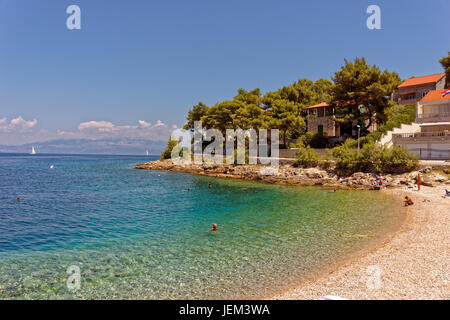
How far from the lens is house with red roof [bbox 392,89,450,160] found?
34.0 metres

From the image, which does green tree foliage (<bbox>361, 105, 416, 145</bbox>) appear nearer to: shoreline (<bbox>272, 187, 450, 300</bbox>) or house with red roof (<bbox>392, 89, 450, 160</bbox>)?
Answer: house with red roof (<bbox>392, 89, 450, 160</bbox>)

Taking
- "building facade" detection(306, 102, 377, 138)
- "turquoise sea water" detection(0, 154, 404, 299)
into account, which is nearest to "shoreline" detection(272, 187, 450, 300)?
"turquoise sea water" detection(0, 154, 404, 299)

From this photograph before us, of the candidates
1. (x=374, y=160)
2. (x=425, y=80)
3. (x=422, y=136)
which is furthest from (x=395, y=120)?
(x=425, y=80)

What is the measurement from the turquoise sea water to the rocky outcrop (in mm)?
7677

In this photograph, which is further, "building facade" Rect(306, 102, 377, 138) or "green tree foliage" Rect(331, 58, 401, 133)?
"building facade" Rect(306, 102, 377, 138)

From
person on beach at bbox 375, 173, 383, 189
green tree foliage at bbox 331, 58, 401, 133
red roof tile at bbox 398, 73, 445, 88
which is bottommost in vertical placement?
person on beach at bbox 375, 173, 383, 189

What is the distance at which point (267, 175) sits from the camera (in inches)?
1785

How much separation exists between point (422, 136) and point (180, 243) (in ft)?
123

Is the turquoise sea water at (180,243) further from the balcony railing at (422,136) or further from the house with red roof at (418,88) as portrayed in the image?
the house with red roof at (418,88)

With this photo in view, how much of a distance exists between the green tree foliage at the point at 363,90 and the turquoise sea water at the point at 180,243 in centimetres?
2330

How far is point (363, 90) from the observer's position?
144 ft

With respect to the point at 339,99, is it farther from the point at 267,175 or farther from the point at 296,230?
the point at 296,230
